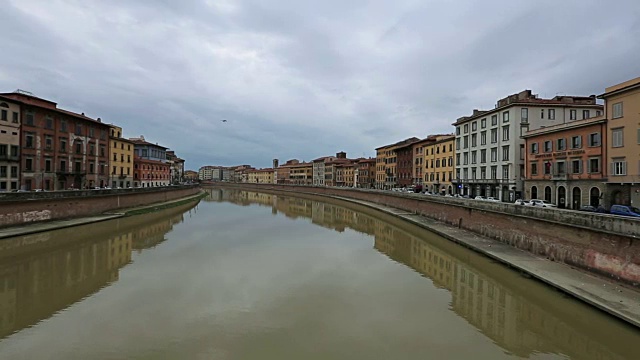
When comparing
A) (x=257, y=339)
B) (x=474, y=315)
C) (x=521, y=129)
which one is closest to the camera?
(x=257, y=339)

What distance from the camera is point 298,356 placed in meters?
9.22

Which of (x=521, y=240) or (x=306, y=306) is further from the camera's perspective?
(x=521, y=240)

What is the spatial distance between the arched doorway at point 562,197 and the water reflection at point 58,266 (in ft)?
126

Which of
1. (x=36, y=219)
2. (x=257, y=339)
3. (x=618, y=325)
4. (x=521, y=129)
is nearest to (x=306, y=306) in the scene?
(x=257, y=339)

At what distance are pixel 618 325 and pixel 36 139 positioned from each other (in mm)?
51846

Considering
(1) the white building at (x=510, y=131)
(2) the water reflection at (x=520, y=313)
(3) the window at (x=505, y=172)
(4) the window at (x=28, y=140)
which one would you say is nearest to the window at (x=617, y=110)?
(1) the white building at (x=510, y=131)

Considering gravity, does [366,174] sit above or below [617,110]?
below

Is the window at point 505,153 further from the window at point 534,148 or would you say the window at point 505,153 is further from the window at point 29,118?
the window at point 29,118

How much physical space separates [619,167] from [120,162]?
66.9 meters

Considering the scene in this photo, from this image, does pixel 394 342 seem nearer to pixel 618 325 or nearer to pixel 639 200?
pixel 618 325

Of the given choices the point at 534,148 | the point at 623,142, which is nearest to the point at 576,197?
the point at 623,142

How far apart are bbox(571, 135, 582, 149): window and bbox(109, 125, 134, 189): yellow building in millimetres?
61579

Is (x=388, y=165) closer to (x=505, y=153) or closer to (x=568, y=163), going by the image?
(x=505, y=153)

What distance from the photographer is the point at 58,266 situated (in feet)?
58.7
